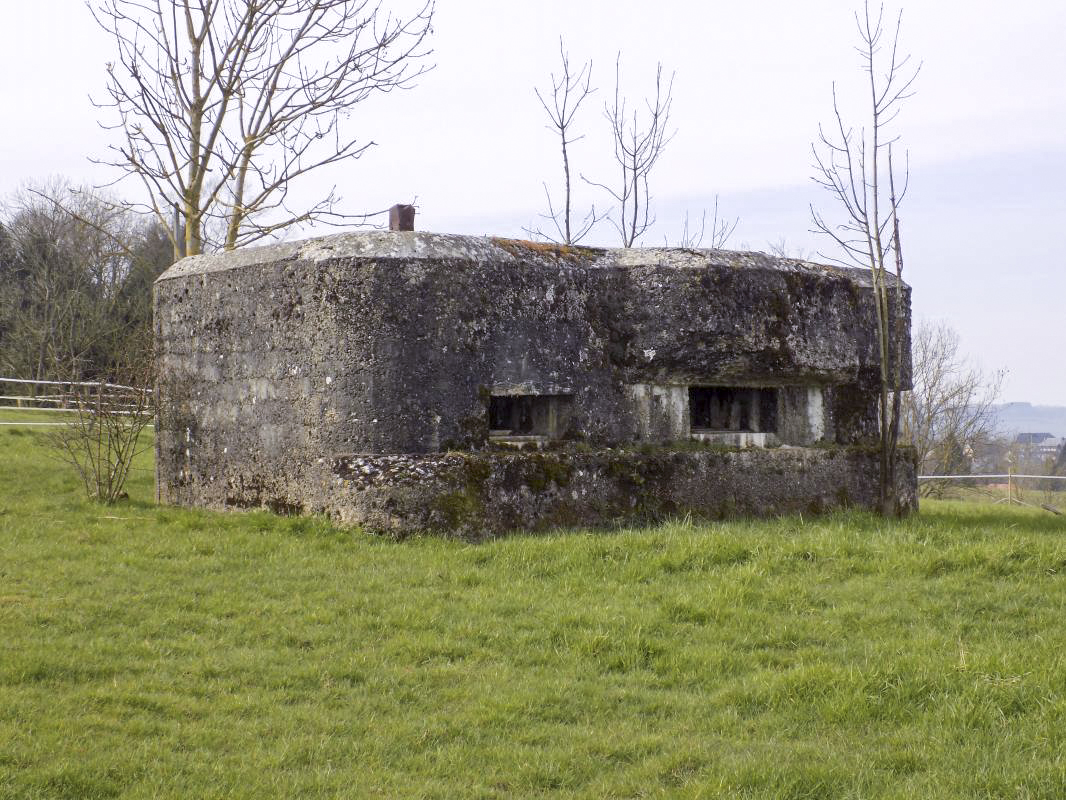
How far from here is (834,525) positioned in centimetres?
787

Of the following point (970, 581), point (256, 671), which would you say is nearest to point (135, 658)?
point (256, 671)

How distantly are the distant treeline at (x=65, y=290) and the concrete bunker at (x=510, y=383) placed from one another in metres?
18.2

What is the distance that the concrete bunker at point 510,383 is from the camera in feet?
25.0

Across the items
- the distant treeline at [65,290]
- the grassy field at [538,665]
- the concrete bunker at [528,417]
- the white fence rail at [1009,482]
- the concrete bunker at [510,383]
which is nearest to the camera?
the grassy field at [538,665]

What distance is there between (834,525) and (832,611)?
2349 millimetres

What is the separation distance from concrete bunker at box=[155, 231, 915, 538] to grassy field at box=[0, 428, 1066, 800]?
2.17 ft

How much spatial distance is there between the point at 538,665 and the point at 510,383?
3191 mm

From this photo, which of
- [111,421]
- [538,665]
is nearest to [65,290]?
[111,421]

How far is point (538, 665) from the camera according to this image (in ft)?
16.6

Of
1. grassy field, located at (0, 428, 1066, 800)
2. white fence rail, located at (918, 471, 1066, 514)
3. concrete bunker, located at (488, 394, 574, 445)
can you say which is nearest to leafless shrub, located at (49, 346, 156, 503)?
grassy field, located at (0, 428, 1066, 800)

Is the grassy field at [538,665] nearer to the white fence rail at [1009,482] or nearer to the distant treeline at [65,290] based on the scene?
the white fence rail at [1009,482]

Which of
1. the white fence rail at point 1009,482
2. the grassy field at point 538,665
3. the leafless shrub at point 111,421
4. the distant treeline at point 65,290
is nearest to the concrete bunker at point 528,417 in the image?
the grassy field at point 538,665

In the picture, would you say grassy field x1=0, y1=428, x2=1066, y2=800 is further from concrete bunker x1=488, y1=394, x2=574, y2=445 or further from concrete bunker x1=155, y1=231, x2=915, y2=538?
concrete bunker x1=488, y1=394, x2=574, y2=445

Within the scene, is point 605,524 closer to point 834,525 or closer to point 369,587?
point 834,525
